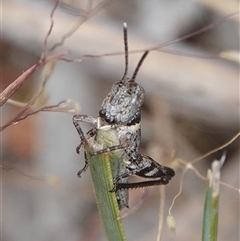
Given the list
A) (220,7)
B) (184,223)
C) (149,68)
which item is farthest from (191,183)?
(220,7)

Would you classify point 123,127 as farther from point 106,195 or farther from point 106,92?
point 106,92

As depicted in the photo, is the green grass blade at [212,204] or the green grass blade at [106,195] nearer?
the green grass blade at [212,204]

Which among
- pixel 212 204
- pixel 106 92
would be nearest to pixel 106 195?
pixel 212 204

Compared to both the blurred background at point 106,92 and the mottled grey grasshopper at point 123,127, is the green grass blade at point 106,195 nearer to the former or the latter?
the mottled grey grasshopper at point 123,127

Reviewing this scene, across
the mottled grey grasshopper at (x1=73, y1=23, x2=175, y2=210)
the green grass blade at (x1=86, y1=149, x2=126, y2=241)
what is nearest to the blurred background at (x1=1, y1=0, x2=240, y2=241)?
the mottled grey grasshopper at (x1=73, y1=23, x2=175, y2=210)

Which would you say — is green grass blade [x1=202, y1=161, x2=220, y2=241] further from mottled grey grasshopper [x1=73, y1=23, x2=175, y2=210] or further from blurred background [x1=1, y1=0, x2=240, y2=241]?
blurred background [x1=1, y1=0, x2=240, y2=241]

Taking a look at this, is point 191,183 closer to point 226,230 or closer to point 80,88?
point 226,230

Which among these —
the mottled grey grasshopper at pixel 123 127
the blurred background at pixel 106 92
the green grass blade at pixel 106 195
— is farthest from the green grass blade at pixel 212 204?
the blurred background at pixel 106 92
